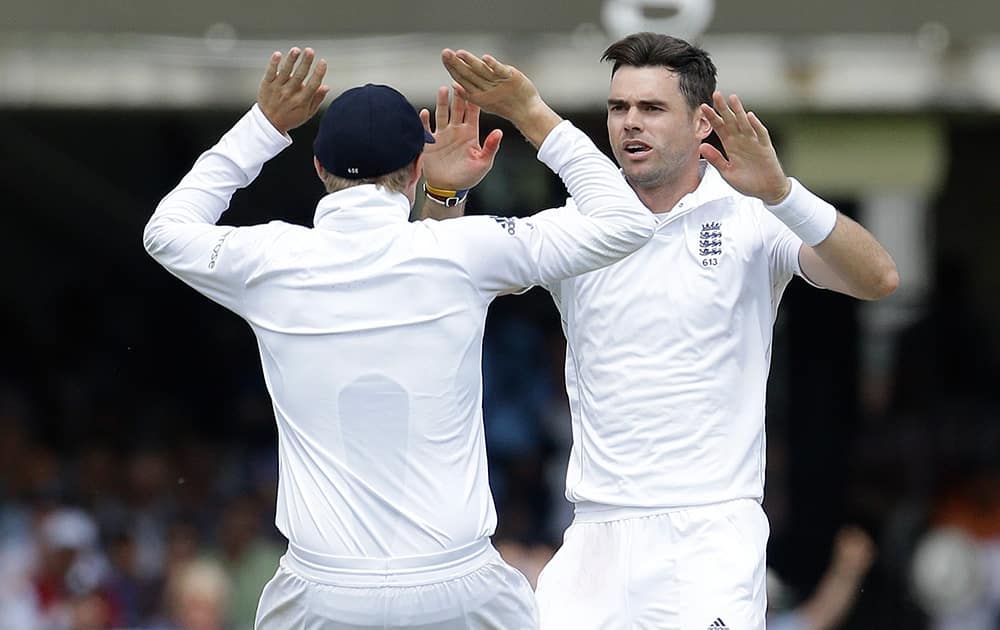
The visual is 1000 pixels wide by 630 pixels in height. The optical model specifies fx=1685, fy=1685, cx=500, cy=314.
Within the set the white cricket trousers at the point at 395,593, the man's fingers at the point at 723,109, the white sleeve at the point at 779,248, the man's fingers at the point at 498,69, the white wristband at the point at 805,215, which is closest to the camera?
the white cricket trousers at the point at 395,593

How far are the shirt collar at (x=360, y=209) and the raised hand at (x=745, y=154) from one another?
2.91 feet

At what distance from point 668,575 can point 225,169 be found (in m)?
1.53

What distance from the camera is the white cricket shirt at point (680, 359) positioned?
4.37m

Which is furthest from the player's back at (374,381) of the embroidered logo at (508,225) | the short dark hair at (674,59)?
the short dark hair at (674,59)

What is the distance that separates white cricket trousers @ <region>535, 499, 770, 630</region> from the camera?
427cm

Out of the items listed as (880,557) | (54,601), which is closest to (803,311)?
(880,557)

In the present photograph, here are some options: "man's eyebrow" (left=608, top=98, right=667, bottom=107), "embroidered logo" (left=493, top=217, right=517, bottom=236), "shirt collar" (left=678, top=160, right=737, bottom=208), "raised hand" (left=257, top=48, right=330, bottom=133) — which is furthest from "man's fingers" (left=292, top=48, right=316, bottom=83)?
"shirt collar" (left=678, top=160, right=737, bottom=208)

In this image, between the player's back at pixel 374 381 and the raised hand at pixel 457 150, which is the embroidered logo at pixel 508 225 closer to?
the player's back at pixel 374 381

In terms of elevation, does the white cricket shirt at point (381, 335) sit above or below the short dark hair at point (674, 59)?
below

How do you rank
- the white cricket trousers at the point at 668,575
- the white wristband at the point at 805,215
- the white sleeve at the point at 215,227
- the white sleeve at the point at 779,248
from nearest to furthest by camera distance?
the white sleeve at the point at 215,227 → the white wristband at the point at 805,215 → the white cricket trousers at the point at 668,575 → the white sleeve at the point at 779,248

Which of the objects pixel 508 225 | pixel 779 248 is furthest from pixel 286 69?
pixel 779 248

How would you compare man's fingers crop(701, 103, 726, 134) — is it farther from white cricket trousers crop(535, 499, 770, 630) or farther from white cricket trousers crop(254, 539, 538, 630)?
white cricket trousers crop(254, 539, 538, 630)

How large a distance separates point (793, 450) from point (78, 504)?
4553mm

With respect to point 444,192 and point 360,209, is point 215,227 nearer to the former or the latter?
point 360,209
